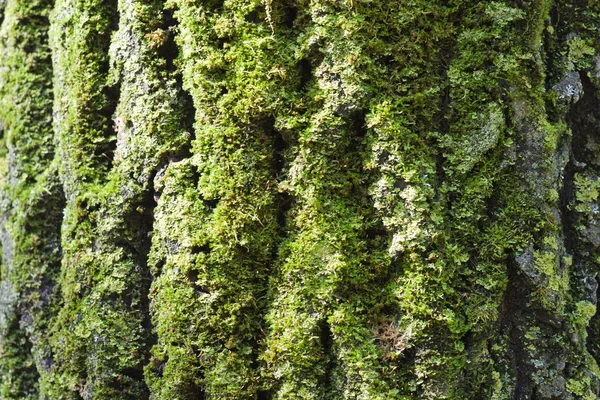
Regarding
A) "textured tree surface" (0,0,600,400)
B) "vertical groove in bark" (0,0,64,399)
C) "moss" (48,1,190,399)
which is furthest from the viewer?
"vertical groove in bark" (0,0,64,399)

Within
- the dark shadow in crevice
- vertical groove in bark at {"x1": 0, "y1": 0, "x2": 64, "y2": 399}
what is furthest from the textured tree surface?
vertical groove in bark at {"x1": 0, "y1": 0, "x2": 64, "y2": 399}

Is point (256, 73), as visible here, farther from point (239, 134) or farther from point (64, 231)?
point (64, 231)

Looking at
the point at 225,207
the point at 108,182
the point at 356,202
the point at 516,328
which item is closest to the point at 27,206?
the point at 108,182

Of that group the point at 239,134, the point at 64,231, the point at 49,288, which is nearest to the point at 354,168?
Result: the point at 239,134

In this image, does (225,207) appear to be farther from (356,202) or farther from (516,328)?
(516,328)

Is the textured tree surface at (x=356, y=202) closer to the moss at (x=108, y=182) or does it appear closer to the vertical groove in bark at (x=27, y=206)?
the moss at (x=108, y=182)

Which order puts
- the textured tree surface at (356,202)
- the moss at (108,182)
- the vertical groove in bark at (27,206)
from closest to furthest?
the textured tree surface at (356,202)
the moss at (108,182)
the vertical groove in bark at (27,206)

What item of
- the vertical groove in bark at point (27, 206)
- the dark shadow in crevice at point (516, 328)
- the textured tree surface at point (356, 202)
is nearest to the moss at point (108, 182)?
the textured tree surface at point (356, 202)

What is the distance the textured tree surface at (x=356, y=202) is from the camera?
1.83 metres

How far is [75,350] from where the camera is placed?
2145mm

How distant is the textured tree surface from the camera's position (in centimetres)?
183

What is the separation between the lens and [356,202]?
1876 millimetres

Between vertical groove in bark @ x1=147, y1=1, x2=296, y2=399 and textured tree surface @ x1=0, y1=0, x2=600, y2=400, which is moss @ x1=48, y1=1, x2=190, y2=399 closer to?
textured tree surface @ x1=0, y1=0, x2=600, y2=400

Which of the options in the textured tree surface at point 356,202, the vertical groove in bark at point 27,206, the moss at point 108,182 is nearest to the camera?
the textured tree surface at point 356,202
